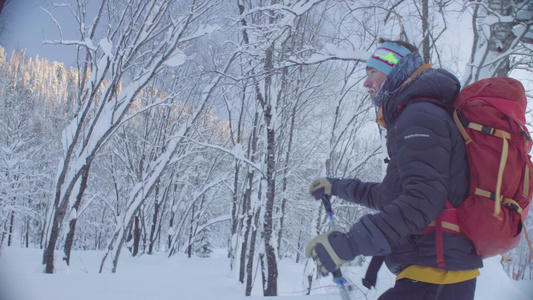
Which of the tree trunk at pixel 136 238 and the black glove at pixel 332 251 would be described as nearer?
the black glove at pixel 332 251

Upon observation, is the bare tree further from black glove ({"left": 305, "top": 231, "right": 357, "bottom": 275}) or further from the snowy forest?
black glove ({"left": 305, "top": 231, "right": 357, "bottom": 275})

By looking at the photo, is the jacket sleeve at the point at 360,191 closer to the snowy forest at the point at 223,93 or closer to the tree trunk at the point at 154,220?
the snowy forest at the point at 223,93

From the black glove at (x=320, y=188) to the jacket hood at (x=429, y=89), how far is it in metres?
0.74

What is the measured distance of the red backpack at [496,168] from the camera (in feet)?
3.49

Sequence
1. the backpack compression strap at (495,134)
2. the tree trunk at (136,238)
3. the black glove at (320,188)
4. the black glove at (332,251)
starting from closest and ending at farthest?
1. the backpack compression strap at (495,134)
2. the black glove at (332,251)
3. the black glove at (320,188)
4. the tree trunk at (136,238)

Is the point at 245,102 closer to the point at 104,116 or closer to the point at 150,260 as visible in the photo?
the point at 104,116

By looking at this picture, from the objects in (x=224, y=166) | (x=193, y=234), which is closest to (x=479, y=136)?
(x=193, y=234)

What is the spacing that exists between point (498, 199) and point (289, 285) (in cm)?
1177

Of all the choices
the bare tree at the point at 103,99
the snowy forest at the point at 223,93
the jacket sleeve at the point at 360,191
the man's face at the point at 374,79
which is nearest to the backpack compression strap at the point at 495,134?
the man's face at the point at 374,79

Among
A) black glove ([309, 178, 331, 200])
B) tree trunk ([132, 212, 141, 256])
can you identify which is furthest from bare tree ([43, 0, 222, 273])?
tree trunk ([132, 212, 141, 256])

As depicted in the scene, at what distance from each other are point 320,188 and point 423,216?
2.98 feet

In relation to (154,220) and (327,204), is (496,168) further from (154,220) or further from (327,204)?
(154,220)

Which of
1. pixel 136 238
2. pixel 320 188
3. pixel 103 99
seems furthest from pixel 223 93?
pixel 136 238

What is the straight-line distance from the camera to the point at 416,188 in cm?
109
